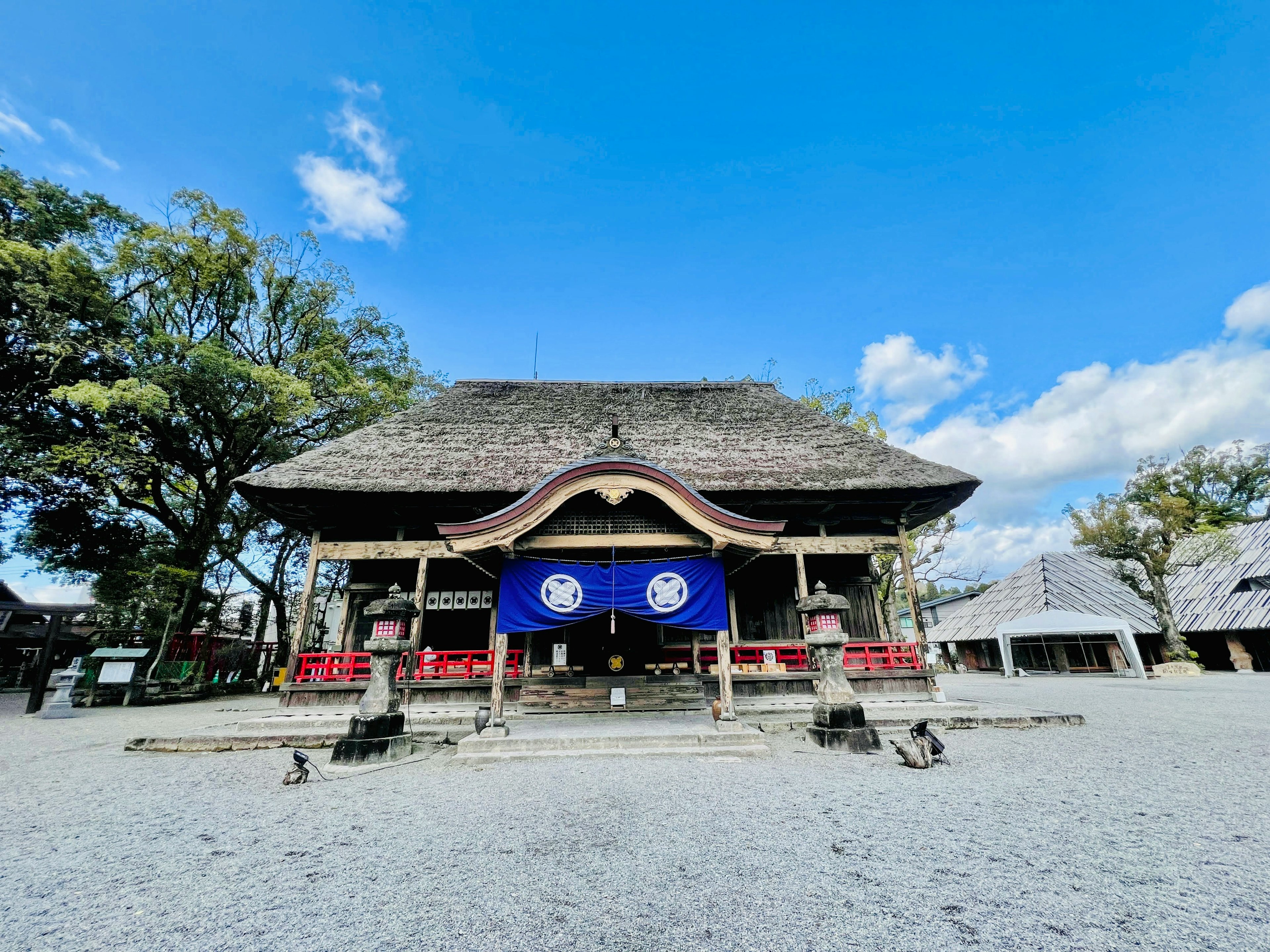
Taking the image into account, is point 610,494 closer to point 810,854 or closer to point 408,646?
point 408,646

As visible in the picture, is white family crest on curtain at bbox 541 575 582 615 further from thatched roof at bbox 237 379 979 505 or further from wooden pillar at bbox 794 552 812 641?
wooden pillar at bbox 794 552 812 641

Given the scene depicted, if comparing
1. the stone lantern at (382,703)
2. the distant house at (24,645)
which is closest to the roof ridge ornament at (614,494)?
the stone lantern at (382,703)

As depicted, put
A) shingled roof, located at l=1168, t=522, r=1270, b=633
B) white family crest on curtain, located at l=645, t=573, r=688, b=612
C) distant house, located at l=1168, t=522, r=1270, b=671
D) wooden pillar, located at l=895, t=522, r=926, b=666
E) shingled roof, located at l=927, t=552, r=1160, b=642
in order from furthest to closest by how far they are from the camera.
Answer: shingled roof, located at l=927, t=552, r=1160, b=642 → shingled roof, located at l=1168, t=522, r=1270, b=633 → distant house, located at l=1168, t=522, r=1270, b=671 → wooden pillar, located at l=895, t=522, r=926, b=666 → white family crest on curtain, located at l=645, t=573, r=688, b=612

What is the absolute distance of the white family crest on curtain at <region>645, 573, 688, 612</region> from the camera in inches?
295

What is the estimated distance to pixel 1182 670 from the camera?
19109 mm

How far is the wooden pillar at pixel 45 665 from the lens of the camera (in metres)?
12.4

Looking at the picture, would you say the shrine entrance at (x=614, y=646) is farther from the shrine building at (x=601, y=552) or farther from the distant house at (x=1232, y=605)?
the distant house at (x=1232, y=605)

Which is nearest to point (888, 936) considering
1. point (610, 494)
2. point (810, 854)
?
point (810, 854)

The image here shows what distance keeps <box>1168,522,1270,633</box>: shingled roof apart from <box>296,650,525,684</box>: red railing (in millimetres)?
28612

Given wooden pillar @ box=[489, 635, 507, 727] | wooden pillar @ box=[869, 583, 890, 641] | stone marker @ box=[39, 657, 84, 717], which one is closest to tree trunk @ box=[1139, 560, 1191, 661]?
wooden pillar @ box=[869, 583, 890, 641]

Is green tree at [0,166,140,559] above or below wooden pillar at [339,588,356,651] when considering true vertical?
above

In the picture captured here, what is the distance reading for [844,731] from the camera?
22.2 feet

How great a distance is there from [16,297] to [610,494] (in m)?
20.1

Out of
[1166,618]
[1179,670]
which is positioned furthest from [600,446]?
[1166,618]
